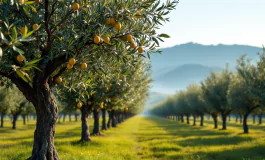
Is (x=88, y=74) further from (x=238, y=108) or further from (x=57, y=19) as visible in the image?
(x=238, y=108)

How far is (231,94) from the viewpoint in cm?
4303

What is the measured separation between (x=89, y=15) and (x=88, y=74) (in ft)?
10.1

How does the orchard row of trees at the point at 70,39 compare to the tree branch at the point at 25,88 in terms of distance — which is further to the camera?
the tree branch at the point at 25,88

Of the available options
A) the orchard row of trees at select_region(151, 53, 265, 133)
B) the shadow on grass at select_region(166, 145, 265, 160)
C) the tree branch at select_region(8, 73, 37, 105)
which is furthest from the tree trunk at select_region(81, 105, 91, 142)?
the orchard row of trees at select_region(151, 53, 265, 133)

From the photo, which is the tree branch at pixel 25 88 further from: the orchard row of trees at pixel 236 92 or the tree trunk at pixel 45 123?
the orchard row of trees at pixel 236 92

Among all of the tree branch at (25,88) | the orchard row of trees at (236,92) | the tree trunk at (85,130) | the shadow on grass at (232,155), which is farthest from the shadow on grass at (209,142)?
the tree branch at (25,88)

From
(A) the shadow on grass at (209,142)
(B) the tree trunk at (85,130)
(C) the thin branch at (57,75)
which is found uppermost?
(C) the thin branch at (57,75)

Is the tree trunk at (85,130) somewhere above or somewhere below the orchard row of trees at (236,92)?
below

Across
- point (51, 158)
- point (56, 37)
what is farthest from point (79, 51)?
point (51, 158)

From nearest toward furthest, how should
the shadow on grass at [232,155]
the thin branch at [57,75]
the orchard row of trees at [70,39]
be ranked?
the orchard row of trees at [70,39] → the thin branch at [57,75] → the shadow on grass at [232,155]

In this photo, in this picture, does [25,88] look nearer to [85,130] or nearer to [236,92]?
[85,130]

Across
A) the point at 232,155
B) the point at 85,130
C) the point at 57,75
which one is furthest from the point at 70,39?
the point at 85,130

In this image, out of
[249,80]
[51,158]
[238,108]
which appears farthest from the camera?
[238,108]

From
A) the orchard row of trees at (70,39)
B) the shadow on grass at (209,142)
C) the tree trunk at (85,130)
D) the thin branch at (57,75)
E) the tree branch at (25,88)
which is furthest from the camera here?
the shadow on grass at (209,142)
